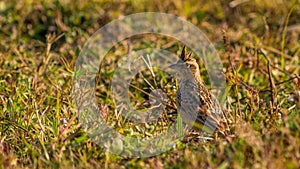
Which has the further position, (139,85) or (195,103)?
(139,85)

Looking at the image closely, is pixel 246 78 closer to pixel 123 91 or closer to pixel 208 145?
pixel 123 91

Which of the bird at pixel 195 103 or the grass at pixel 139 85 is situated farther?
the bird at pixel 195 103

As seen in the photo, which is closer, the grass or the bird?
the grass

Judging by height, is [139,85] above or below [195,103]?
above
